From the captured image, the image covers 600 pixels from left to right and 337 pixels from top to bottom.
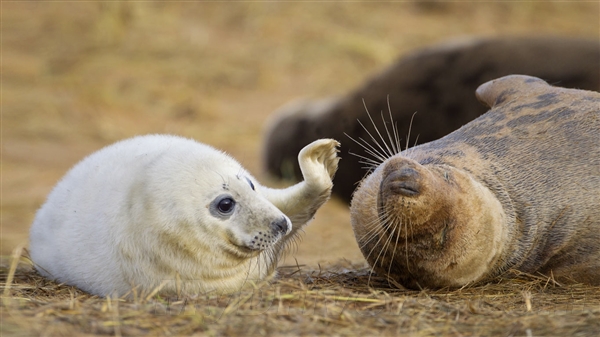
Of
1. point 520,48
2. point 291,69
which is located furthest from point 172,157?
point 291,69

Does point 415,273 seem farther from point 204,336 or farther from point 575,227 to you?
point 204,336

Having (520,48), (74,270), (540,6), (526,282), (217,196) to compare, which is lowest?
(526,282)

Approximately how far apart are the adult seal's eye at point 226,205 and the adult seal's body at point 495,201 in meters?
0.66

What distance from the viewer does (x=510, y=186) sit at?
423 cm

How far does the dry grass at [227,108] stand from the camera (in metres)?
3.16

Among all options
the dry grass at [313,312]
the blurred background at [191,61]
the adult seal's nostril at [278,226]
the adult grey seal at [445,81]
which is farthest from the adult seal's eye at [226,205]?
the blurred background at [191,61]

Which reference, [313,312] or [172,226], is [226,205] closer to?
[172,226]

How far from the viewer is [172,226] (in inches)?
147

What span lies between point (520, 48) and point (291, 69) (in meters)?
5.73

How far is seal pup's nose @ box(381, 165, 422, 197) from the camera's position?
11.9 ft

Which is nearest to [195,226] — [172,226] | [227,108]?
[172,226]

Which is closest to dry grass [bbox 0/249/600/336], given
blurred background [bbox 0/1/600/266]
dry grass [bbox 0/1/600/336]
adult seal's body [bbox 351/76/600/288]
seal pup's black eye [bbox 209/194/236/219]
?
dry grass [bbox 0/1/600/336]

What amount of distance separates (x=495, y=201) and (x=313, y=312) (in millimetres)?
1254

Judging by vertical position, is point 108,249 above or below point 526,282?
above
